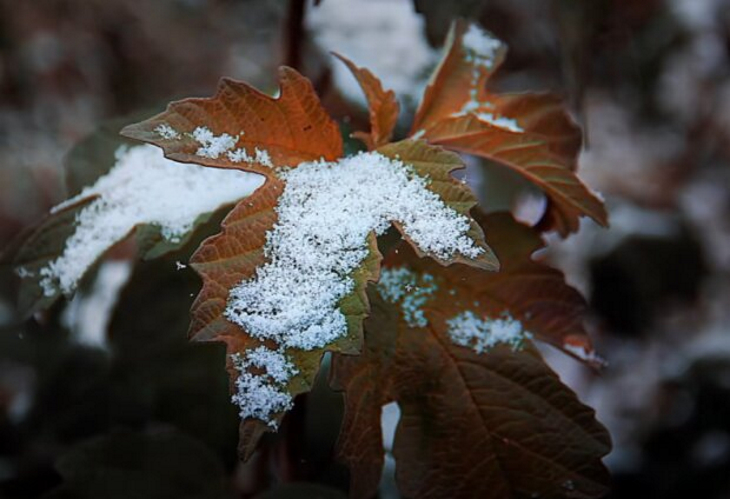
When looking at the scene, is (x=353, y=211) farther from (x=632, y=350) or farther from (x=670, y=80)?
(x=670, y=80)

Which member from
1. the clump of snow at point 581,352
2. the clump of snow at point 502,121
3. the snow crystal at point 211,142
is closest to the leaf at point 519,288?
the clump of snow at point 581,352

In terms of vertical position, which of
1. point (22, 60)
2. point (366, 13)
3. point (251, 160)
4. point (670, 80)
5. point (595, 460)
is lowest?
point (595, 460)

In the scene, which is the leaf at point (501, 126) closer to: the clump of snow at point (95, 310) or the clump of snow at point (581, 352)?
the clump of snow at point (581, 352)

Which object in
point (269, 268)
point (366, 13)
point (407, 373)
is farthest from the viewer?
point (366, 13)

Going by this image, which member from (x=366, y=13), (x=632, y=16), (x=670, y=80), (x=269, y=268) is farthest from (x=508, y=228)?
(x=632, y=16)

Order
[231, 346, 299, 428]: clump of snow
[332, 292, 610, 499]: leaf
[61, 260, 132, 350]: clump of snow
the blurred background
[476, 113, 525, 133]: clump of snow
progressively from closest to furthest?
1. [231, 346, 299, 428]: clump of snow
2. [332, 292, 610, 499]: leaf
3. [476, 113, 525, 133]: clump of snow
4. the blurred background
5. [61, 260, 132, 350]: clump of snow

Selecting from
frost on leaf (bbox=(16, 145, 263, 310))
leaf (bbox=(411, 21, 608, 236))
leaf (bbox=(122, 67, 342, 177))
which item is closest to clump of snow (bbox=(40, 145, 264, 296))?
frost on leaf (bbox=(16, 145, 263, 310))

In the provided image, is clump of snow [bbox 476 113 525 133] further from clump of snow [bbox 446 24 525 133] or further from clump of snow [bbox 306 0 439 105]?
clump of snow [bbox 306 0 439 105]

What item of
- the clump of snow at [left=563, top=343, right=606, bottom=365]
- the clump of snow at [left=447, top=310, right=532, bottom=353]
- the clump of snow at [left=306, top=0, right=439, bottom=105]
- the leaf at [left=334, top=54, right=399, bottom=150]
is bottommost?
the clump of snow at [left=563, top=343, right=606, bottom=365]
